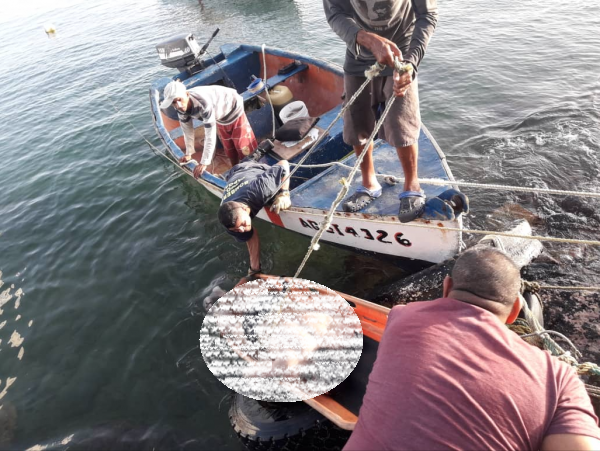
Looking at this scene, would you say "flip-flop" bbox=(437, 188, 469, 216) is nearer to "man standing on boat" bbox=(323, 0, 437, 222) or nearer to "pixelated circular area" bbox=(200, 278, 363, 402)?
"man standing on boat" bbox=(323, 0, 437, 222)

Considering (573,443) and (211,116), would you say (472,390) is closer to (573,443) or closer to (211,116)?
(573,443)

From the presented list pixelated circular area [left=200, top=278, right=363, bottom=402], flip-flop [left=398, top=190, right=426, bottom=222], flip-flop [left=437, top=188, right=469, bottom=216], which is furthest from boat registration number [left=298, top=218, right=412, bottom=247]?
pixelated circular area [left=200, top=278, right=363, bottom=402]

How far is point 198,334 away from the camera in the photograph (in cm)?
439

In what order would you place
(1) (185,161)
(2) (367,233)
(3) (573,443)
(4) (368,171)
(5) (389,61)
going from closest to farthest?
(3) (573,443) < (5) (389,61) < (4) (368,171) < (2) (367,233) < (1) (185,161)

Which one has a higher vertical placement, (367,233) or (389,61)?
(389,61)

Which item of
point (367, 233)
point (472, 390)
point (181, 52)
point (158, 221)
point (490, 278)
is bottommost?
point (158, 221)

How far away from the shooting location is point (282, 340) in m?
3.14

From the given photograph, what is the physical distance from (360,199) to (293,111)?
127 inches

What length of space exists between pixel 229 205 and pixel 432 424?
9.52 ft

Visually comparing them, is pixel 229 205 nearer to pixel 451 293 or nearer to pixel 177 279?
pixel 177 279

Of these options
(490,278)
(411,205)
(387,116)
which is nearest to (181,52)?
(387,116)

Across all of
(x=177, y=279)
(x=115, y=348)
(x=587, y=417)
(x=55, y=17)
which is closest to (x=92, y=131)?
(x=177, y=279)

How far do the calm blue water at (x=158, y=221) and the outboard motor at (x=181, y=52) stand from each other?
1.93 metres

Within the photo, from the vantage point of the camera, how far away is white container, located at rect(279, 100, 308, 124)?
644 centimetres
